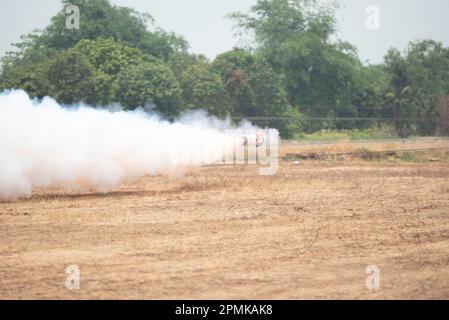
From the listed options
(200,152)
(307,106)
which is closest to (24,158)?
(200,152)

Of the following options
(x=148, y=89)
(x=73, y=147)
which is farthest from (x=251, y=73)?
(x=73, y=147)

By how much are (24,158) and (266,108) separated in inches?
1382

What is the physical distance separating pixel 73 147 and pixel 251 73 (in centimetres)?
3555

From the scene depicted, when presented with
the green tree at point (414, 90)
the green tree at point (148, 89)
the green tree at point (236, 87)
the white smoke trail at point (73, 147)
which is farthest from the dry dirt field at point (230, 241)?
the green tree at point (414, 90)

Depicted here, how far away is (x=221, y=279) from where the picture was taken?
11133mm

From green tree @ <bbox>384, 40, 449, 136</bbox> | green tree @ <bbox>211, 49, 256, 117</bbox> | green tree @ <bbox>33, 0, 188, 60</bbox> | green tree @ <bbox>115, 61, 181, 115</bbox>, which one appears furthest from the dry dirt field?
green tree @ <bbox>33, 0, 188, 60</bbox>

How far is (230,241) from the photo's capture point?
46.8 feet

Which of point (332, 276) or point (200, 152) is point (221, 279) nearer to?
point (332, 276)

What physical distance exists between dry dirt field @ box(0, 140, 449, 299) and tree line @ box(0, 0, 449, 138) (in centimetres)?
1798

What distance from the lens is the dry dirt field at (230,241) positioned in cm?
1077

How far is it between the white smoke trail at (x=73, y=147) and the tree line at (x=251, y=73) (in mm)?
17035

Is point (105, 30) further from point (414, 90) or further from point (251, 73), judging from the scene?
point (414, 90)

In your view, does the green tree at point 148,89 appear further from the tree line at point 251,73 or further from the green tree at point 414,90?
the green tree at point 414,90
